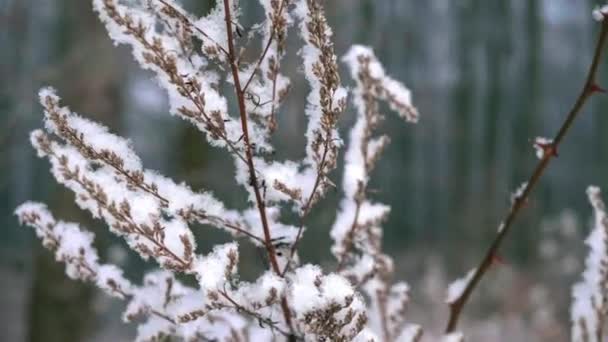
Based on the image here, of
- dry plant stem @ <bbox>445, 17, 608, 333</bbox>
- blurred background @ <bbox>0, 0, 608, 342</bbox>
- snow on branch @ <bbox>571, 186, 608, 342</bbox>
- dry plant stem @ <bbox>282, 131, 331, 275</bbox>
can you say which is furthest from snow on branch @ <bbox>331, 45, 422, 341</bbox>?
blurred background @ <bbox>0, 0, 608, 342</bbox>

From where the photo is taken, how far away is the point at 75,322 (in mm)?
4918

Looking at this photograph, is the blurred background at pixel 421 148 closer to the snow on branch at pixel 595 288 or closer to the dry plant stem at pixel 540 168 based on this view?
the snow on branch at pixel 595 288

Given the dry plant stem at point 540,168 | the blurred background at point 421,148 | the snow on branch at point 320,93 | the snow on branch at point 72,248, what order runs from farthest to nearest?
the blurred background at point 421,148, the snow on branch at point 72,248, the dry plant stem at point 540,168, the snow on branch at point 320,93

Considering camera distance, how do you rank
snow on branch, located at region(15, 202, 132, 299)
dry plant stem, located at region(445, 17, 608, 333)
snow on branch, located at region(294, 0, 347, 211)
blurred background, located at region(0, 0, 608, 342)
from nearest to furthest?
snow on branch, located at region(294, 0, 347, 211) < dry plant stem, located at region(445, 17, 608, 333) < snow on branch, located at region(15, 202, 132, 299) < blurred background, located at region(0, 0, 608, 342)

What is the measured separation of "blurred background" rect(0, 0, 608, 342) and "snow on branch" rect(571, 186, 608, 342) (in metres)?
0.28

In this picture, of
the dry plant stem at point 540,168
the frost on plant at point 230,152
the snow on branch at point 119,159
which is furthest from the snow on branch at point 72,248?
the dry plant stem at point 540,168

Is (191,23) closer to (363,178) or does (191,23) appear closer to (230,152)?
(230,152)

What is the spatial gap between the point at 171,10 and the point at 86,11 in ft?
15.0

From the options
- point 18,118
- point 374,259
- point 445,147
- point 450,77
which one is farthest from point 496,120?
point 374,259

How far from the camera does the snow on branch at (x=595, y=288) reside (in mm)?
1258

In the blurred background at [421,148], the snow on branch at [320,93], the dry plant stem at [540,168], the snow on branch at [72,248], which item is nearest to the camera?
the snow on branch at [320,93]

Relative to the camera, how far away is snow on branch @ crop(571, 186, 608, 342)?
126 centimetres

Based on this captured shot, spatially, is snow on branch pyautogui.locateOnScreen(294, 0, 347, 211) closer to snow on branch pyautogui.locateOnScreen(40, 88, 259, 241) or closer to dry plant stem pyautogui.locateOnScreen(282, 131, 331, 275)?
dry plant stem pyautogui.locateOnScreen(282, 131, 331, 275)

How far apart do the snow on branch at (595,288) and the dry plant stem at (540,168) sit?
0.67 ft
